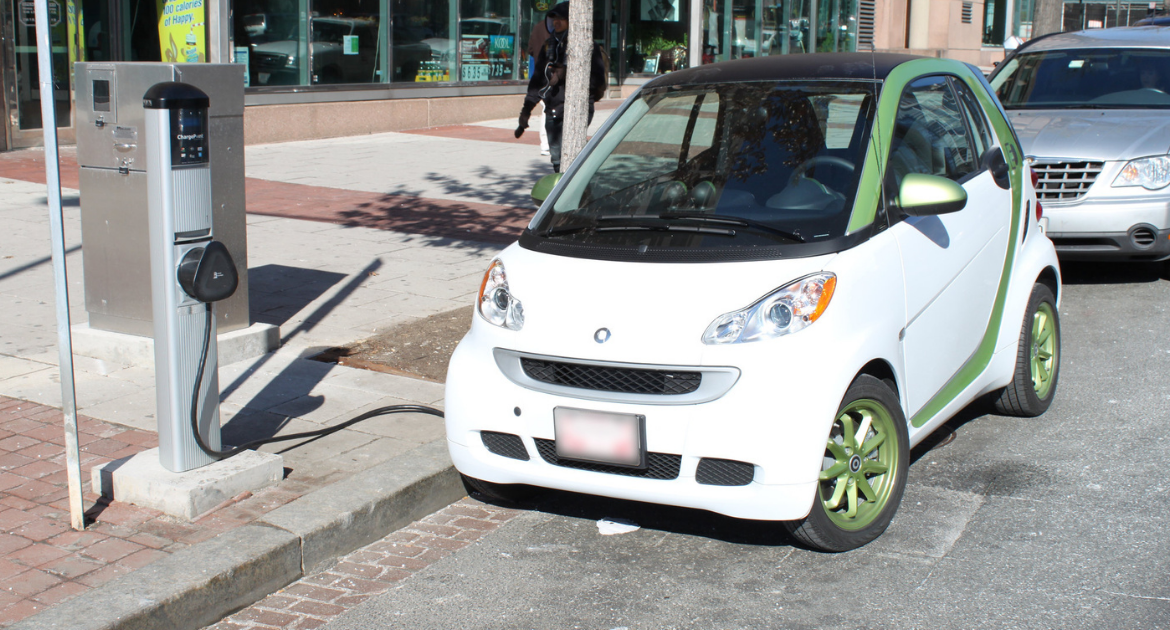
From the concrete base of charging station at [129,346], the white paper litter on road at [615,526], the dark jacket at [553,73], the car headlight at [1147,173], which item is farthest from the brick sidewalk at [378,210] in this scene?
the white paper litter on road at [615,526]

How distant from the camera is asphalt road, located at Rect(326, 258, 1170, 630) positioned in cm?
368

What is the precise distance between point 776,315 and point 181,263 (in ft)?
6.77

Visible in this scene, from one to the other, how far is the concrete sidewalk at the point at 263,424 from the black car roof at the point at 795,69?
75.1 inches

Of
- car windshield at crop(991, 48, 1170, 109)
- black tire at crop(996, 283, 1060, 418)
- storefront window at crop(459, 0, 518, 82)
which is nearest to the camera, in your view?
black tire at crop(996, 283, 1060, 418)

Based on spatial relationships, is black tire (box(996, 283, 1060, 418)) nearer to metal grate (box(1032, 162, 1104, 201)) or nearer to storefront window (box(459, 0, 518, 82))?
metal grate (box(1032, 162, 1104, 201))

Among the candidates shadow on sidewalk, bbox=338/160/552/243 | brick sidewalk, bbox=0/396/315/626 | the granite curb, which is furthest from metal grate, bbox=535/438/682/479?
shadow on sidewalk, bbox=338/160/552/243

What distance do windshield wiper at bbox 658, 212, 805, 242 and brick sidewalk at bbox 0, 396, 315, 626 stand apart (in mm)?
1769

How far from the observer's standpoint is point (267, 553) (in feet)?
12.5

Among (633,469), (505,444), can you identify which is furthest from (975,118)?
(505,444)

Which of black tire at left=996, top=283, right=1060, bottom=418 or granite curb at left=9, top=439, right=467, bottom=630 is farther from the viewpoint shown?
black tire at left=996, top=283, right=1060, bottom=418

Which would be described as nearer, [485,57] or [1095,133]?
[1095,133]

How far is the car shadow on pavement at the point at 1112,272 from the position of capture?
8.86 m

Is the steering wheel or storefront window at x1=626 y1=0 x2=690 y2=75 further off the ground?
storefront window at x1=626 y1=0 x2=690 y2=75

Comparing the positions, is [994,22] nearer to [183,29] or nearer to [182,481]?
[183,29]
